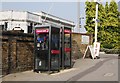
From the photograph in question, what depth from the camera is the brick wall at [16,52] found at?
14.3m

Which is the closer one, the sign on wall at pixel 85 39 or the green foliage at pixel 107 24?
the sign on wall at pixel 85 39

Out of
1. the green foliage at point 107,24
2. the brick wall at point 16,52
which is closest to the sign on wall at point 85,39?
the brick wall at point 16,52

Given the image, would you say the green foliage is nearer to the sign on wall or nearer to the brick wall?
the sign on wall

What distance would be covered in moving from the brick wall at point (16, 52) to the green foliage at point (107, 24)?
108 ft

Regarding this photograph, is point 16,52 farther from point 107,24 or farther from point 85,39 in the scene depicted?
point 107,24

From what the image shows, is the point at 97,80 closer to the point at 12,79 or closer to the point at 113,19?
the point at 12,79

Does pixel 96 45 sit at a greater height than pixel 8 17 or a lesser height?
lesser

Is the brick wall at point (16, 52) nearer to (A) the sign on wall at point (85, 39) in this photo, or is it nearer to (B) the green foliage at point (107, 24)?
(A) the sign on wall at point (85, 39)

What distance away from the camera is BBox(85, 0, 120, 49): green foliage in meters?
49.2

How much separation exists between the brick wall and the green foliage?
32886 millimetres

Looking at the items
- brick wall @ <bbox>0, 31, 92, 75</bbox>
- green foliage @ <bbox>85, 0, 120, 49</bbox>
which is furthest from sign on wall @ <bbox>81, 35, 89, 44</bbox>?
green foliage @ <bbox>85, 0, 120, 49</bbox>

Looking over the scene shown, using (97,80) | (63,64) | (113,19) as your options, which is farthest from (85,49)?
(113,19)

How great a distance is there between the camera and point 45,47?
622 inches

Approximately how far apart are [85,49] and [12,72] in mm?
12505
